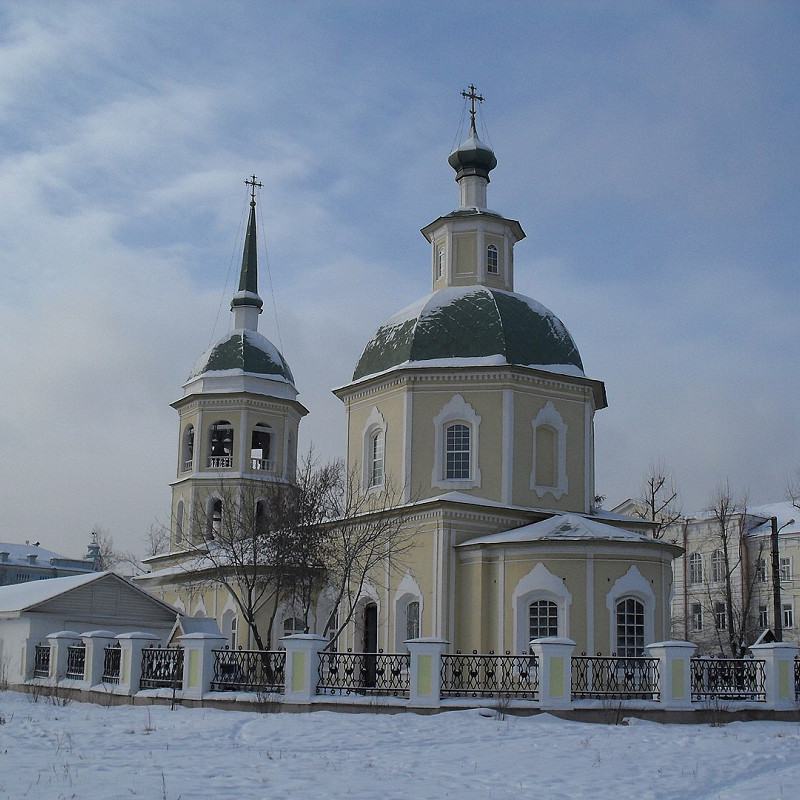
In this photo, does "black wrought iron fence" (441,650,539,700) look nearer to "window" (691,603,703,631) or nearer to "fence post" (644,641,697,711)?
"fence post" (644,641,697,711)

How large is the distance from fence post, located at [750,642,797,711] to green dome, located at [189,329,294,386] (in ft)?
61.9

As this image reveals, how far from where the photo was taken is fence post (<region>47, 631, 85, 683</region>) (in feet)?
68.2

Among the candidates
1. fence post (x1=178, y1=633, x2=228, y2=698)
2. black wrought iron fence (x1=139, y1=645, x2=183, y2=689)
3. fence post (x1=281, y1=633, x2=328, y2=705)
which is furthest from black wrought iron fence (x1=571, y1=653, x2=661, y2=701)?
black wrought iron fence (x1=139, y1=645, x2=183, y2=689)

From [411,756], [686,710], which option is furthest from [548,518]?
[411,756]

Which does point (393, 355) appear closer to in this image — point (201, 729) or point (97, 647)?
point (97, 647)

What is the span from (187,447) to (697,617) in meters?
24.1

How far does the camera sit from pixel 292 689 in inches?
627

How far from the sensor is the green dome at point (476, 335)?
2294cm

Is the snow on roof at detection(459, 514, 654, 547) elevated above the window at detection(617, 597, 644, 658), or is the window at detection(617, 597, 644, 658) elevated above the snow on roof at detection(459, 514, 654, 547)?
the snow on roof at detection(459, 514, 654, 547)

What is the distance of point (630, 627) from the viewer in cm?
2023

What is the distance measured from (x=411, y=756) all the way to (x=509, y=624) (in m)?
8.98

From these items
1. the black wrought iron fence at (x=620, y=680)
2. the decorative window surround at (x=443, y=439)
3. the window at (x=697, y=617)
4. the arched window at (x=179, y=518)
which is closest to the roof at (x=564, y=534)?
the decorative window surround at (x=443, y=439)

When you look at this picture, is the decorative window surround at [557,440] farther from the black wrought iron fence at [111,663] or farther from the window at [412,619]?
the black wrought iron fence at [111,663]

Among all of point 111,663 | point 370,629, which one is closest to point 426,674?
point 111,663
